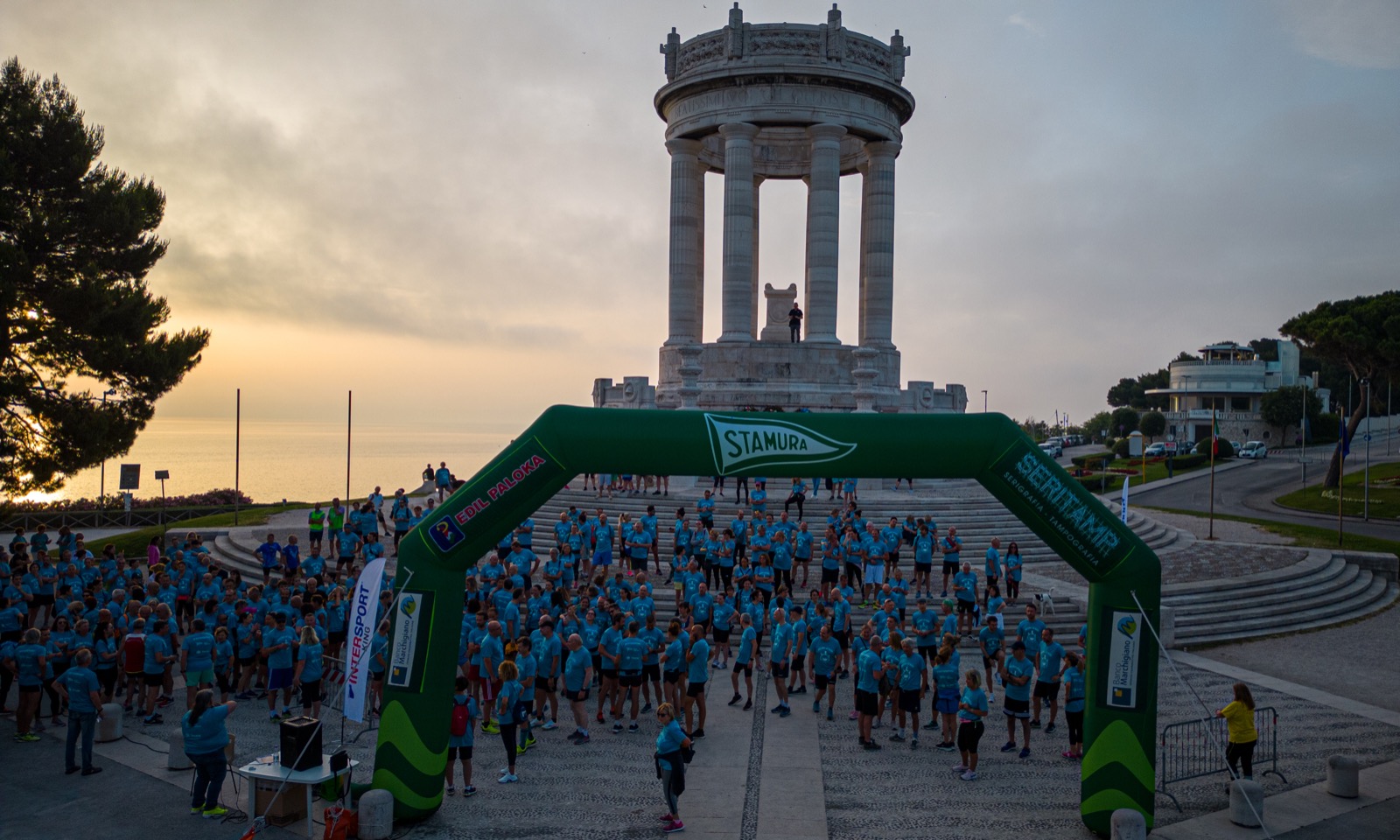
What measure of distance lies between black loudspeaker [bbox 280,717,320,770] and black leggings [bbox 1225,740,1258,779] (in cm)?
1117

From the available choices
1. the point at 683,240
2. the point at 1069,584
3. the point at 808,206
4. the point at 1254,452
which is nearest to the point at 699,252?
the point at 683,240

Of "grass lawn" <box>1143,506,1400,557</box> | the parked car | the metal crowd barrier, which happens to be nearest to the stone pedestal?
"grass lawn" <box>1143,506,1400,557</box>

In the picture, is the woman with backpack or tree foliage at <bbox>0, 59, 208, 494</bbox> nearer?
the woman with backpack

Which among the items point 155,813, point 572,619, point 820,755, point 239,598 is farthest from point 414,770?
point 239,598

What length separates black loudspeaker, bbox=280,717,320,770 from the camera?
10.7 m

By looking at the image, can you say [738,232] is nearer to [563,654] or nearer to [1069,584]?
[1069,584]

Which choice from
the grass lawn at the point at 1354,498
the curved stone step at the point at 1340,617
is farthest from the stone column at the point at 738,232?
the grass lawn at the point at 1354,498

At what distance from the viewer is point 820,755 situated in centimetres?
1345

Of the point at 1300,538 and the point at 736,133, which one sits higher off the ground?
the point at 736,133

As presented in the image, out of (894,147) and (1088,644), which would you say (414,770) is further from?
(894,147)

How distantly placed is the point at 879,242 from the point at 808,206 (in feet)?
11.9

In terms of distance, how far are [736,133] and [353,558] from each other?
2524 cm

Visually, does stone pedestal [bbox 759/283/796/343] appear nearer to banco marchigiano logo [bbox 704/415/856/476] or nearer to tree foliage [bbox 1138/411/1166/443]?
banco marchigiano logo [bbox 704/415/856/476]

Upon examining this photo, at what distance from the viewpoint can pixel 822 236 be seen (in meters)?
40.8
